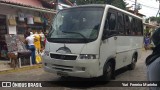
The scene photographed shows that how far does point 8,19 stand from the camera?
13961 mm

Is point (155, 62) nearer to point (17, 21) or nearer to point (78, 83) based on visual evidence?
point (78, 83)

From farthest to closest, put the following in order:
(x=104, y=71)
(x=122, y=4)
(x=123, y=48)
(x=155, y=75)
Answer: (x=122, y=4)
(x=123, y=48)
(x=104, y=71)
(x=155, y=75)

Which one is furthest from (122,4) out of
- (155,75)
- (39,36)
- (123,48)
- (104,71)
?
(155,75)

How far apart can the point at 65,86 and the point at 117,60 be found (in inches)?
90.3

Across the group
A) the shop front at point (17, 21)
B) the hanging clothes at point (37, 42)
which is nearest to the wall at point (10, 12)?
the shop front at point (17, 21)

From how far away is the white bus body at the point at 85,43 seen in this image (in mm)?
7293

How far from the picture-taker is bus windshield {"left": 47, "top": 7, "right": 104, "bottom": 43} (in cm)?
750

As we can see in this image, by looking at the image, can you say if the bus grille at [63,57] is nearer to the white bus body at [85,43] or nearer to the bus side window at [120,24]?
the white bus body at [85,43]

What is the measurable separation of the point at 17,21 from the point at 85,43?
28.2 ft

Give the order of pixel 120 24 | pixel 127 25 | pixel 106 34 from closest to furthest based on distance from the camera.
→ pixel 106 34 → pixel 120 24 → pixel 127 25

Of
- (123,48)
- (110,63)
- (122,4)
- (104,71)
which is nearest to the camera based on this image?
(104,71)

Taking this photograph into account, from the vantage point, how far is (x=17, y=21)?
14.9 m

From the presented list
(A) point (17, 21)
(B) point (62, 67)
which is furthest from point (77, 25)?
(A) point (17, 21)

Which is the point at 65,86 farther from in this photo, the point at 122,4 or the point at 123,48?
the point at 122,4
